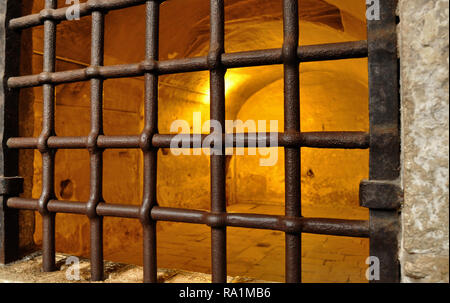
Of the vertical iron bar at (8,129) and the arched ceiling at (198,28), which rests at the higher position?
the arched ceiling at (198,28)

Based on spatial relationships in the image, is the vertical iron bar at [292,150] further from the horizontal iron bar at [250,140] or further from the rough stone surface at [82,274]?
the rough stone surface at [82,274]

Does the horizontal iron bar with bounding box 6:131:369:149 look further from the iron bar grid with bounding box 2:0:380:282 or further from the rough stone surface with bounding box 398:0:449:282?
the rough stone surface with bounding box 398:0:449:282

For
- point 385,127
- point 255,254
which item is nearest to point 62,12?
point 385,127

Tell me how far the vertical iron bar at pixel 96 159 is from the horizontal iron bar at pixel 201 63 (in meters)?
0.05

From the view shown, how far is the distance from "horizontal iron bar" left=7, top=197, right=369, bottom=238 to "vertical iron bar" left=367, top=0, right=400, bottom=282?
0.14 ft

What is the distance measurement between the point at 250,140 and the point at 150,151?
299mm

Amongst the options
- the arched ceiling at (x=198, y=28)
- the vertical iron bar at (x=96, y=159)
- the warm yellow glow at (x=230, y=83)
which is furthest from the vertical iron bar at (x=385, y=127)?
the warm yellow glow at (x=230, y=83)

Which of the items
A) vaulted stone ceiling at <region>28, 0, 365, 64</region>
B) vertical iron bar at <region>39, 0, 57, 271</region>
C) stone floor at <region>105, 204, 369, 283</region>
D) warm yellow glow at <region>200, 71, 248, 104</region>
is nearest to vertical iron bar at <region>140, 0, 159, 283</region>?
vertical iron bar at <region>39, 0, 57, 271</region>

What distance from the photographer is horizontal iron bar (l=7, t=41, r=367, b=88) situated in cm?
76

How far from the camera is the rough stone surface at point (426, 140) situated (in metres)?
0.61

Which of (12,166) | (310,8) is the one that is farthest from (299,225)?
(310,8)
